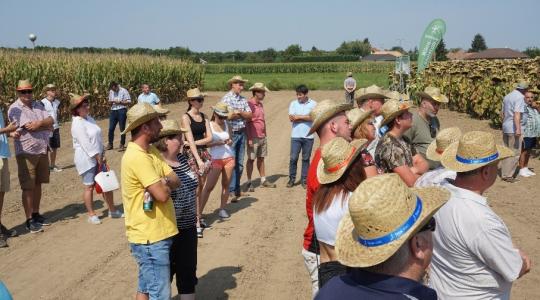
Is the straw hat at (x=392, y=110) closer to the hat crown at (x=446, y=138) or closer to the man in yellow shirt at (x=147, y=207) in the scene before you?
the hat crown at (x=446, y=138)

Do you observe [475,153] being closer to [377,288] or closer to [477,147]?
[477,147]

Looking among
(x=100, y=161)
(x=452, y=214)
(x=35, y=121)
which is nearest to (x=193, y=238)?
(x=452, y=214)

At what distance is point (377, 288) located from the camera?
6.21 ft

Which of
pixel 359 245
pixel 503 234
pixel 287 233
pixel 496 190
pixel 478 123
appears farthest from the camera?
pixel 478 123

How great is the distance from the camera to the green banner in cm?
1777

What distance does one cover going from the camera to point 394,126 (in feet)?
16.1

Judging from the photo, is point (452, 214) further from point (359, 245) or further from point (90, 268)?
point (90, 268)

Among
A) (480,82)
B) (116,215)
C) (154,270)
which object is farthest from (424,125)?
(480,82)

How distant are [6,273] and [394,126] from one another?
4979 millimetres

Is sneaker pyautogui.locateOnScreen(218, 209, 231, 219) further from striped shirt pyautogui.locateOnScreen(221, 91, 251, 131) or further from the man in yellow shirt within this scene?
the man in yellow shirt

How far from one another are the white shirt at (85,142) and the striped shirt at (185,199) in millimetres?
3336

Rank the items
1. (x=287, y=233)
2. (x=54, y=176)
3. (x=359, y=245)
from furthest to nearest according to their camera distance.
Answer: (x=54, y=176), (x=287, y=233), (x=359, y=245)

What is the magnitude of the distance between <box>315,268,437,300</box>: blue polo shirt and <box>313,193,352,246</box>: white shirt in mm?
1185

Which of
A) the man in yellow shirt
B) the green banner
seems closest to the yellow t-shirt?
the man in yellow shirt
